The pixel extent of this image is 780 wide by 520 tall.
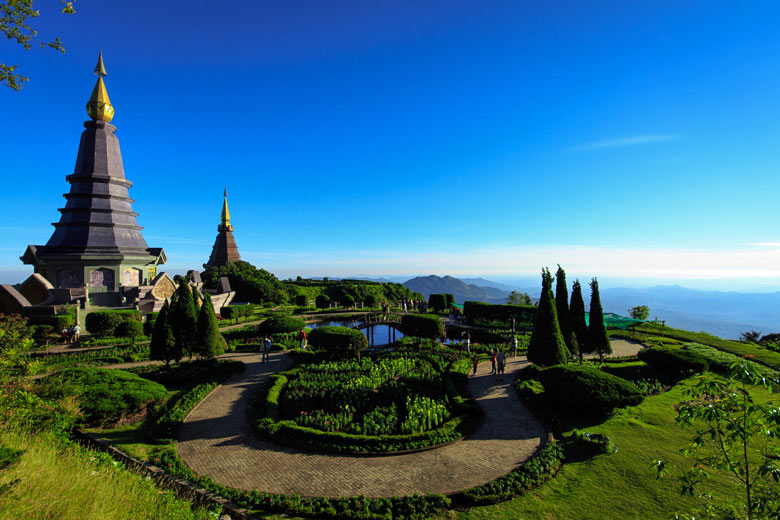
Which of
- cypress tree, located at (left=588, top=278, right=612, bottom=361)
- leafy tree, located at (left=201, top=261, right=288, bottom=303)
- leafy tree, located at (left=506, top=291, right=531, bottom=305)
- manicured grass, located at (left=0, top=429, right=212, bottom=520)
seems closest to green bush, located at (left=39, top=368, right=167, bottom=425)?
manicured grass, located at (left=0, top=429, right=212, bottom=520)

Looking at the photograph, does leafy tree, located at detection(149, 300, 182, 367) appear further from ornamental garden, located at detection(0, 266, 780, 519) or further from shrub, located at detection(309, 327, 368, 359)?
shrub, located at detection(309, 327, 368, 359)

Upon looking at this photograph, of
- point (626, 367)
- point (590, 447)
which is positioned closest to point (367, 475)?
point (590, 447)

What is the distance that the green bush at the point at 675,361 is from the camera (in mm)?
17266

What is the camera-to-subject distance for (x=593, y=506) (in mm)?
8617

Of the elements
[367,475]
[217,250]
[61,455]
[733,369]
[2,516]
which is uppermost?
[217,250]

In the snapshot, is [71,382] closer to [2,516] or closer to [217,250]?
[2,516]

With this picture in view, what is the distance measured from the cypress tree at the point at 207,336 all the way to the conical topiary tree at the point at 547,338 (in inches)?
710

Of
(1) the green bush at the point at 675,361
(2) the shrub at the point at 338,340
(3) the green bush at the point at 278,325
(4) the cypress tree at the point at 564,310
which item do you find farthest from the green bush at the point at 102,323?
(1) the green bush at the point at 675,361

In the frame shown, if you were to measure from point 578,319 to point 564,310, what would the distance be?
119 centimetres

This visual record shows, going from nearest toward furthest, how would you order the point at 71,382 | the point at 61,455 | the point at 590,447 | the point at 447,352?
the point at 61,455 < the point at 590,447 < the point at 71,382 < the point at 447,352

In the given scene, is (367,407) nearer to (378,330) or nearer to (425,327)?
(425,327)

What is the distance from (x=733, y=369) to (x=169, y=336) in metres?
22.5

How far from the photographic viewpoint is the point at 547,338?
60.8 feet

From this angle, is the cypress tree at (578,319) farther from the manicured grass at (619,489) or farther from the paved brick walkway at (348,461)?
the manicured grass at (619,489)
